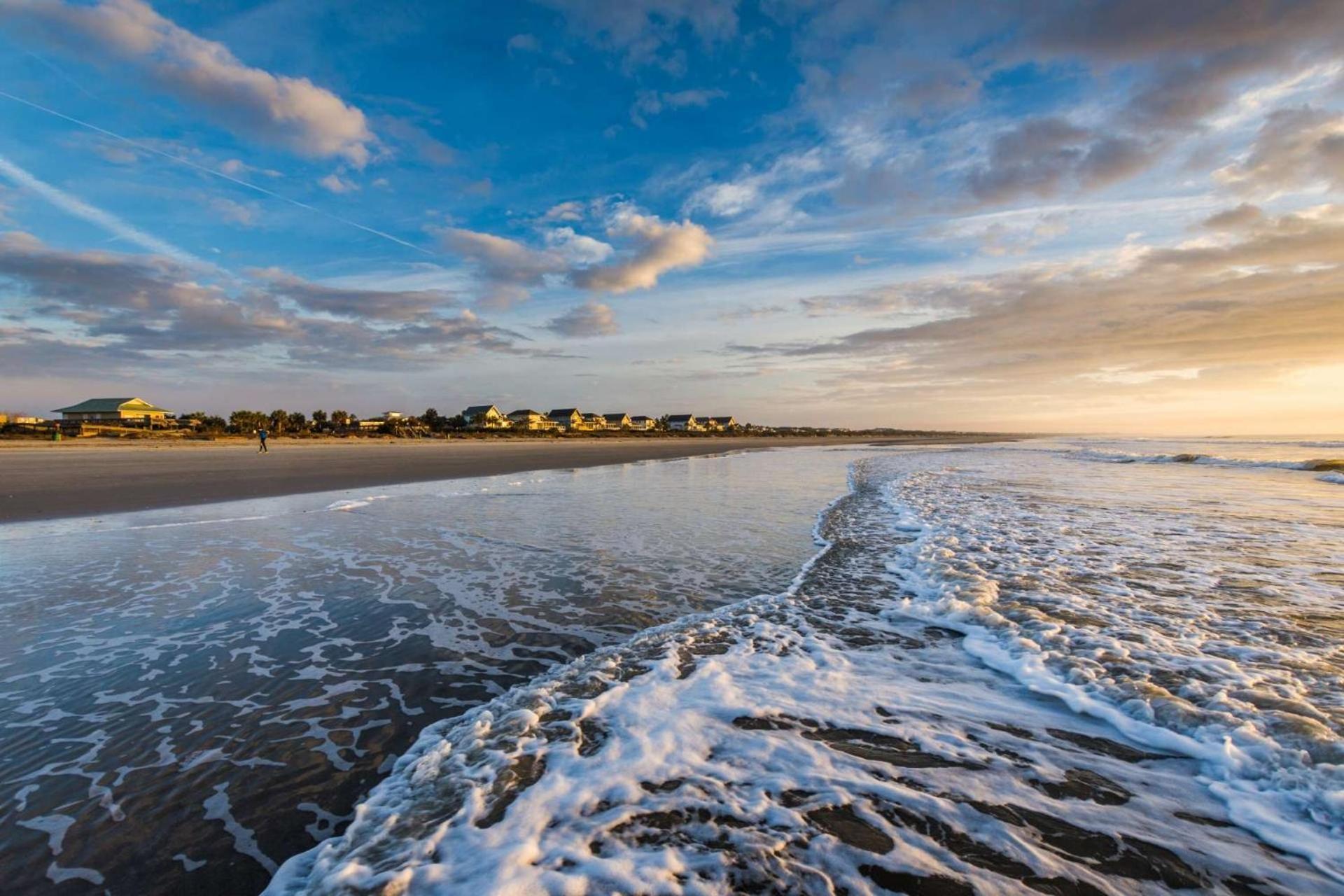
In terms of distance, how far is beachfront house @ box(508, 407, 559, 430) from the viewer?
5157 inches

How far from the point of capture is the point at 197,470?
26281 mm

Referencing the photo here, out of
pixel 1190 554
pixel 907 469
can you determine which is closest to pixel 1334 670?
pixel 1190 554

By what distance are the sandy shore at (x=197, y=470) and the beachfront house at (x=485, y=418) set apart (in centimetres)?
5727

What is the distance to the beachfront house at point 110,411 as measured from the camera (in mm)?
94312

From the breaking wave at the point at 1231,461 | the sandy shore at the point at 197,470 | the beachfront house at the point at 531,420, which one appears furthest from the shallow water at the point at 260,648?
the beachfront house at the point at 531,420

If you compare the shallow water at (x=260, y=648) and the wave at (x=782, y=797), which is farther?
the shallow water at (x=260, y=648)

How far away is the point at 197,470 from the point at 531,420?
10756 cm

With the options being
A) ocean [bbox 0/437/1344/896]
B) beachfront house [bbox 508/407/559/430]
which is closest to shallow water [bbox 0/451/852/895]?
ocean [bbox 0/437/1344/896]

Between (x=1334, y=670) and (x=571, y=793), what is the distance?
22.0 feet

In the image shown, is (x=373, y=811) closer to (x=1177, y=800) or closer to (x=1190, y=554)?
(x=1177, y=800)

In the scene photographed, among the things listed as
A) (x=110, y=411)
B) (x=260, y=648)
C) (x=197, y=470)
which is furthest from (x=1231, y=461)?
(x=110, y=411)

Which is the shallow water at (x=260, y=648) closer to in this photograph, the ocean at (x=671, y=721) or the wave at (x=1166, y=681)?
the ocean at (x=671, y=721)

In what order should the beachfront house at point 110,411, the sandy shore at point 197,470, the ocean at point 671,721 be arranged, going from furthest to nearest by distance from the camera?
the beachfront house at point 110,411 → the sandy shore at point 197,470 → the ocean at point 671,721

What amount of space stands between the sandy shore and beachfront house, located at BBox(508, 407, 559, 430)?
79.4 m
